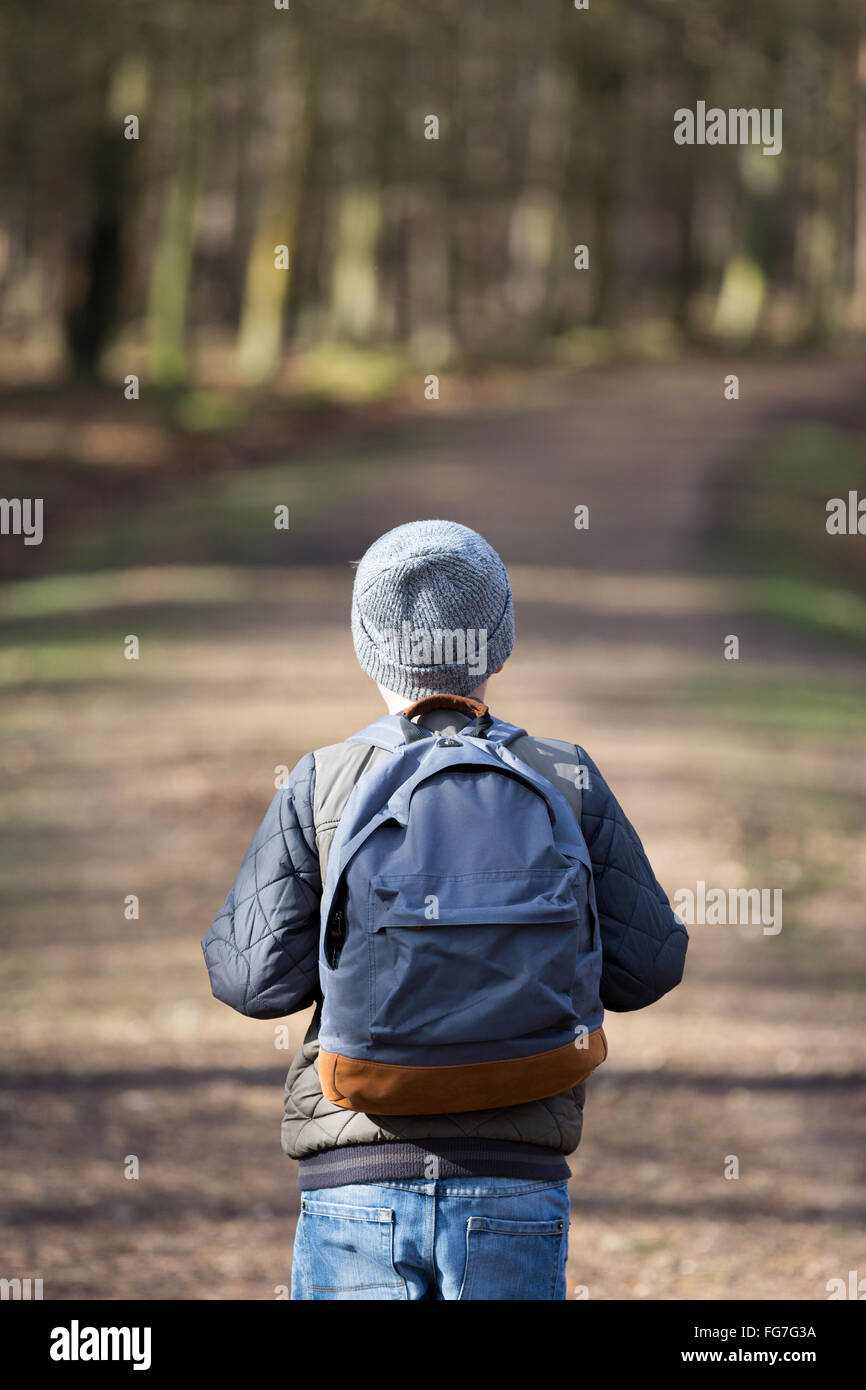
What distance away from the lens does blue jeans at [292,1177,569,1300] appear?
7.24 feet

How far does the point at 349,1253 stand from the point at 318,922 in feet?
1.57

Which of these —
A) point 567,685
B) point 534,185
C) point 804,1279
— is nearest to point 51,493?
point 567,685

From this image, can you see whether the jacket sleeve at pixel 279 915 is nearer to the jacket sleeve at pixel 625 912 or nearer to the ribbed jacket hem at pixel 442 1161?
the ribbed jacket hem at pixel 442 1161

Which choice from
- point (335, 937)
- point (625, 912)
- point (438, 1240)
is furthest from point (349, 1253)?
point (625, 912)

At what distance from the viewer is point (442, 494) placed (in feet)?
61.7

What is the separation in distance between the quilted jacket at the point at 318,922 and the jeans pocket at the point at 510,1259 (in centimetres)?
9

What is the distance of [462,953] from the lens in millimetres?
2121

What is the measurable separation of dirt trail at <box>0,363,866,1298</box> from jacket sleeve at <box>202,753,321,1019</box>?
2335 millimetres

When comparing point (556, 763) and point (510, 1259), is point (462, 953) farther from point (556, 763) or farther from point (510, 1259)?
point (510, 1259)

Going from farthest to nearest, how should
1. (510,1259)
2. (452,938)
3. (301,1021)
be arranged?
(301,1021) < (510,1259) < (452,938)

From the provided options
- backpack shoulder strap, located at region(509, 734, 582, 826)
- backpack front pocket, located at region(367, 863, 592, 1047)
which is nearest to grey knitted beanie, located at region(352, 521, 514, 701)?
backpack shoulder strap, located at region(509, 734, 582, 826)

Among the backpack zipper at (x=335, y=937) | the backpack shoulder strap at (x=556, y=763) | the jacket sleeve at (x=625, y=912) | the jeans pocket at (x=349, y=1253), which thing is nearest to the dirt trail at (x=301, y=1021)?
the jeans pocket at (x=349, y=1253)

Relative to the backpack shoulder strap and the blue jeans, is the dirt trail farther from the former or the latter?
the backpack shoulder strap

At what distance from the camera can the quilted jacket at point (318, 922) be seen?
7.52 ft
